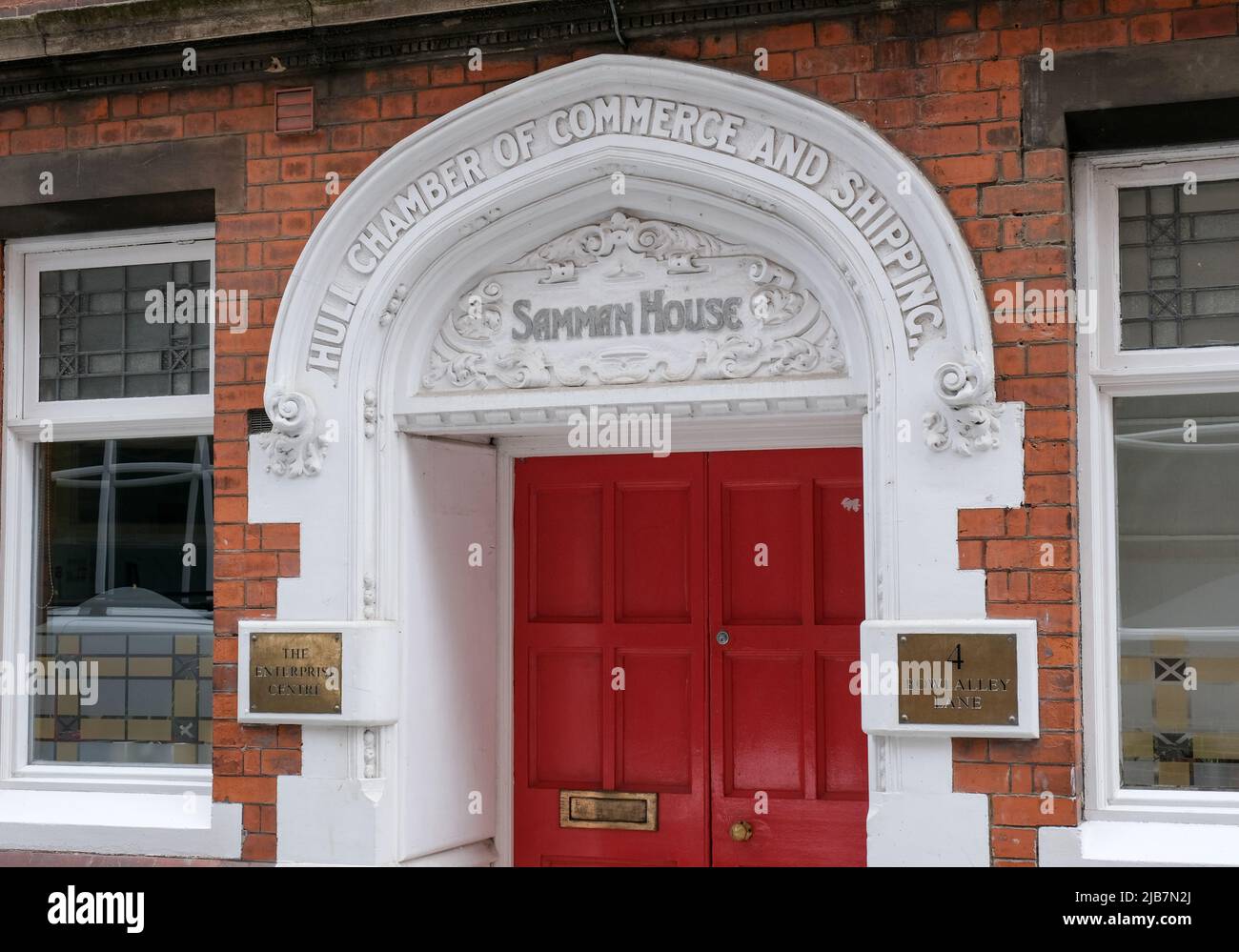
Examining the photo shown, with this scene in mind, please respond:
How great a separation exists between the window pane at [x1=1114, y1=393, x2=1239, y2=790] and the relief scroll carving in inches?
44.5

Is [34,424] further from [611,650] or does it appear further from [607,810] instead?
[607,810]

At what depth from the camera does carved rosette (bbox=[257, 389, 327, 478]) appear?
18.0 ft

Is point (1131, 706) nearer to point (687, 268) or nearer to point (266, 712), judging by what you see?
point (687, 268)

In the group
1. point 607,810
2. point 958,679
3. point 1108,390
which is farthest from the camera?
point 607,810

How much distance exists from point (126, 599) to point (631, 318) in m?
2.47

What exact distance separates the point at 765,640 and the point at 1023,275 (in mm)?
1807

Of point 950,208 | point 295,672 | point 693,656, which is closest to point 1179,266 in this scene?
point 950,208

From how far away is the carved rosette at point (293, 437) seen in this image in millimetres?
5484

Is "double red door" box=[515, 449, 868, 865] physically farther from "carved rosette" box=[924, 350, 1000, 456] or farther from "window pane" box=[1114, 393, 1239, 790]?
"window pane" box=[1114, 393, 1239, 790]

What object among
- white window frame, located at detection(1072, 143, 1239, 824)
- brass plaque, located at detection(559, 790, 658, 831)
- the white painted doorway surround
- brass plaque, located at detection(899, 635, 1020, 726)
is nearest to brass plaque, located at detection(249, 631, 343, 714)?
the white painted doorway surround

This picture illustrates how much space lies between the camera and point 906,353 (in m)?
4.96

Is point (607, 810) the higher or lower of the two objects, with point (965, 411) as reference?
lower

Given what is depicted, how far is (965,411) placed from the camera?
4.86m

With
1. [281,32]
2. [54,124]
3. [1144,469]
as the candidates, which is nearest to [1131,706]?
[1144,469]
